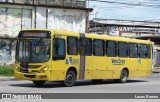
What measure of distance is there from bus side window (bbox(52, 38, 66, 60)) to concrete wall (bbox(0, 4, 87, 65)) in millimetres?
19230

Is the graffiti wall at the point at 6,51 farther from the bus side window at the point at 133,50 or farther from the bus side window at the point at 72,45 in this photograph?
the bus side window at the point at 72,45

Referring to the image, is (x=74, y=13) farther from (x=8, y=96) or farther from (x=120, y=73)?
(x=8, y=96)

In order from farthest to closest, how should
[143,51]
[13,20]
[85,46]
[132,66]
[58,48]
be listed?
[13,20] < [143,51] < [132,66] < [85,46] < [58,48]

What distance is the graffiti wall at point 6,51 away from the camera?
41.7 metres

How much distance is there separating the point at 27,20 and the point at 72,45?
19501 millimetres

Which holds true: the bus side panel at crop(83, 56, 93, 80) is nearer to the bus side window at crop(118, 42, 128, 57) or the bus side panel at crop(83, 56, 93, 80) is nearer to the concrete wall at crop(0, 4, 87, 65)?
the bus side window at crop(118, 42, 128, 57)

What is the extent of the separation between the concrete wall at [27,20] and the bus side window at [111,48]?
16217 mm

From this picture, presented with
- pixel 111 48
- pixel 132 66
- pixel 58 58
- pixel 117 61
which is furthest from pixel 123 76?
pixel 58 58

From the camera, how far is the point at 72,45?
2395cm

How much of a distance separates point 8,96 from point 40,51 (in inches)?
234

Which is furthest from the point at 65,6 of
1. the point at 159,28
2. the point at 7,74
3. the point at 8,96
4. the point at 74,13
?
the point at 159,28

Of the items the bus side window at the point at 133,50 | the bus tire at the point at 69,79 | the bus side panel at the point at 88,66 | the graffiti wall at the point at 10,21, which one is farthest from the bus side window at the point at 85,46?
the graffiti wall at the point at 10,21

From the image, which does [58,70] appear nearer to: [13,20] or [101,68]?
[101,68]

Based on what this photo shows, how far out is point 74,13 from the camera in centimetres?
4538
